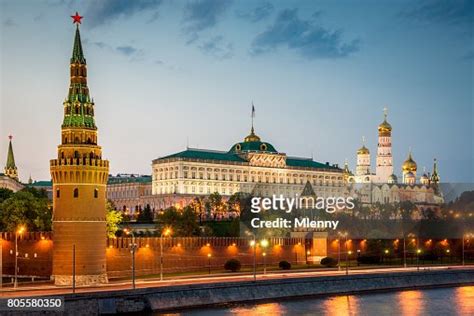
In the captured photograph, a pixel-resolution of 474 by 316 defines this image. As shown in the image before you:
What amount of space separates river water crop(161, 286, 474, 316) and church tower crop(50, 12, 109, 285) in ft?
37.0

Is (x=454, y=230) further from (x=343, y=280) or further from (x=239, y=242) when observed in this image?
(x=343, y=280)

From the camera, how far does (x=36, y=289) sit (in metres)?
66.6

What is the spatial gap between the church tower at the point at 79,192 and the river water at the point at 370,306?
11.3m

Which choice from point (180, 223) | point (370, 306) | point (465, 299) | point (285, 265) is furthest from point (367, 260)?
point (370, 306)

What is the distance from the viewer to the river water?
65.2 metres

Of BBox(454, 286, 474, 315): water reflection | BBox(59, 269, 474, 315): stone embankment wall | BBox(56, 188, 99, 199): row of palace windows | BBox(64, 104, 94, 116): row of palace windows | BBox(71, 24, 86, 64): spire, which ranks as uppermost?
BBox(71, 24, 86, 64): spire

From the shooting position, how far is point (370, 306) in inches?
2756

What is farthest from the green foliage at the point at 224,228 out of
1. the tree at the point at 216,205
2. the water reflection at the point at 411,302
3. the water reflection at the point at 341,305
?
the water reflection at the point at 341,305

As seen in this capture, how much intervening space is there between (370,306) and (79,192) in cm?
2332

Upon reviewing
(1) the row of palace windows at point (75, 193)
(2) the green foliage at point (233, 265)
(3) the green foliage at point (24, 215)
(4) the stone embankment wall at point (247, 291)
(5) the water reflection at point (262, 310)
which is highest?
(1) the row of palace windows at point (75, 193)

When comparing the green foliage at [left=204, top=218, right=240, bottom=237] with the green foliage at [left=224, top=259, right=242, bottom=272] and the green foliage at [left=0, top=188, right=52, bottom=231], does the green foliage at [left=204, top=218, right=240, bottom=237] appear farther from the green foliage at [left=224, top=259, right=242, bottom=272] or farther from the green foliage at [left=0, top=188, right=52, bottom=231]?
the green foliage at [left=0, top=188, right=52, bottom=231]

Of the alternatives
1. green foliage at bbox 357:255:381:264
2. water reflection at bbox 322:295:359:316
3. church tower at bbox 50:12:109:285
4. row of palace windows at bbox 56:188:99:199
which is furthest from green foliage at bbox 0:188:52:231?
water reflection at bbox 322:295:359:316

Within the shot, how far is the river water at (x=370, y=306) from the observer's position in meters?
65.2

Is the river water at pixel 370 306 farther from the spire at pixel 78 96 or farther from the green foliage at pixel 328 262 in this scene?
the green foliage at pixel 328 262
